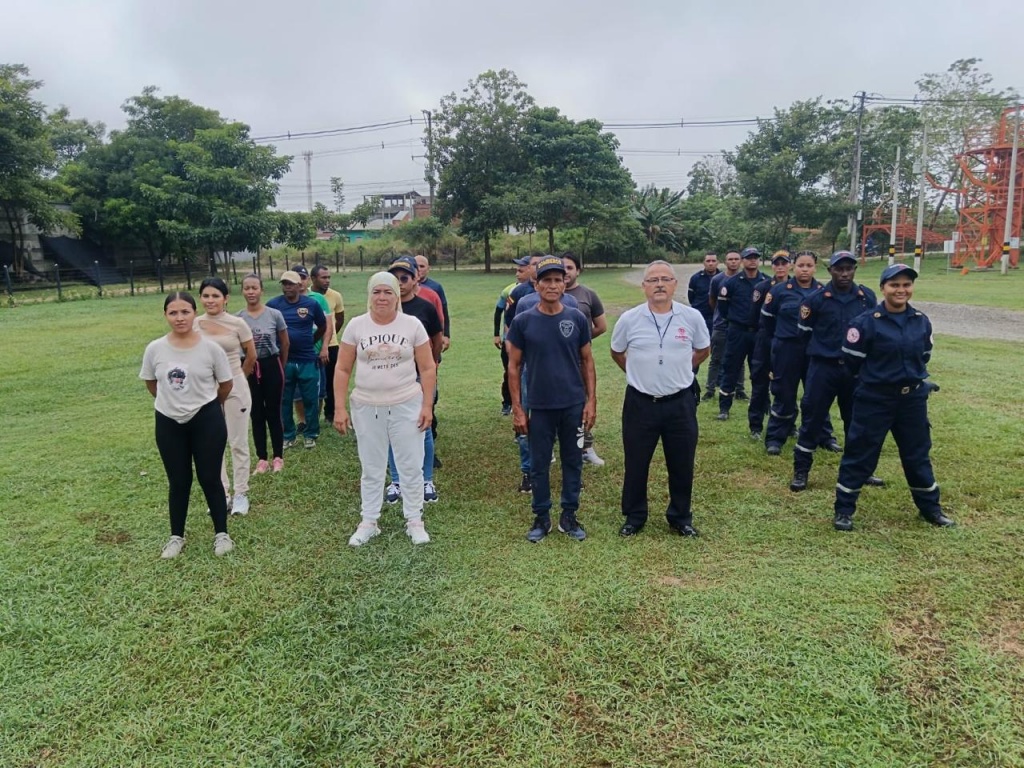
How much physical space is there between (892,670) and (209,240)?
26.5 metres

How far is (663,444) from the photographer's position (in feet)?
13.7

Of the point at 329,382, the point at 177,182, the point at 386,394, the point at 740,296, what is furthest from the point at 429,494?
the point at 177,182

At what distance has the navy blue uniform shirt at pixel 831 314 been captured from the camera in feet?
16.2

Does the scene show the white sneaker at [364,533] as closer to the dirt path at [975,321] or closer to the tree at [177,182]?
the dirt path at [975,321]

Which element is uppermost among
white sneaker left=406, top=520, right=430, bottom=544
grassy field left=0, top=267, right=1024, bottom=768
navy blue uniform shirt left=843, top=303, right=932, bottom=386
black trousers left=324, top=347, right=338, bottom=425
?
navy blue uniform shirt left=843, top=303, right=932, bottom=386

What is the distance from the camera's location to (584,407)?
417 cm

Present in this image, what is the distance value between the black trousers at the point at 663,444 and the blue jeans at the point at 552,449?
0.34 meters

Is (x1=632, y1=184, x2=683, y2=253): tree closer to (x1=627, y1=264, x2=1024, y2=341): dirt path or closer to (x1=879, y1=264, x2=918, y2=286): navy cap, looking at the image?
(x1=627, y1=264, x2=1024, y2=341): dirt path

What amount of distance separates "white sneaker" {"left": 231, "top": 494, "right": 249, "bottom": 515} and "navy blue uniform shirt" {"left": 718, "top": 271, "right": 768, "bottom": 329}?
17.1 ft

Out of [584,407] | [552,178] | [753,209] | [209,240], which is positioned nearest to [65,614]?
[584,407]

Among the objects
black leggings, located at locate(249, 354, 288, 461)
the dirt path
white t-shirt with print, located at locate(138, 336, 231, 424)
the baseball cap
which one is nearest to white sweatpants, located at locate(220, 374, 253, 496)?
black leggings, located at locate(249, 354, 288, 461)

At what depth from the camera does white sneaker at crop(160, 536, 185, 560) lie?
13.3 feet

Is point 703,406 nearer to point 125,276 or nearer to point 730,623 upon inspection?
point 730,623

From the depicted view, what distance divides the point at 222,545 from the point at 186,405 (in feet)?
3.10
